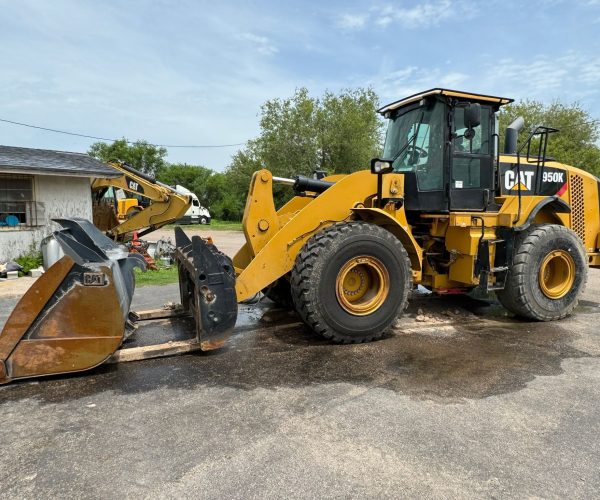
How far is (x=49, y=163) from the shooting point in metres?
11.5

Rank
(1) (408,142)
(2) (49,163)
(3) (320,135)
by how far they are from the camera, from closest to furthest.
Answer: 1. (1) (408,142)
2. (2) (49,163)
3. (3) (320,135)

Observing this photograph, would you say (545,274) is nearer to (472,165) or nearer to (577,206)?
(577,206)

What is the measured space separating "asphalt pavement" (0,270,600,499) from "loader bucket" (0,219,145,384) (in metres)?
0.21

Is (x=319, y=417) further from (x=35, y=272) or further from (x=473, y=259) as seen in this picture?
(x=35, y=272)

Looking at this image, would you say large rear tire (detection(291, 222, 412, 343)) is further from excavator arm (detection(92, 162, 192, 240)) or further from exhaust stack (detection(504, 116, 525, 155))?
excavator arm (detection(92, 162, 192, 240))

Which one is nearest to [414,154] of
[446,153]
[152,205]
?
[446,153]

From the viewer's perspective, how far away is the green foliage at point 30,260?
10.7 m

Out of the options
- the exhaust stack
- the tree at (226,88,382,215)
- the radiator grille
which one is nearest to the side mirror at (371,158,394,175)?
the exhaust stack

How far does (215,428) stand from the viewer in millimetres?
3125

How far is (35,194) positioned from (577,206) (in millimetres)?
11513

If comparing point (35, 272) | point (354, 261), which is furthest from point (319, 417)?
point (35, 272)

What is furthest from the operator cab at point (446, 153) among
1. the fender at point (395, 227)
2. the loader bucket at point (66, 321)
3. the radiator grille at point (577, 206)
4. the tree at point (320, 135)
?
the tree at point (320, 135)

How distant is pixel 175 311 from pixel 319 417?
3035mm

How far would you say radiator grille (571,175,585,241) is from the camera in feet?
21.9
